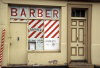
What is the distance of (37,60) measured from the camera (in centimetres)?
834

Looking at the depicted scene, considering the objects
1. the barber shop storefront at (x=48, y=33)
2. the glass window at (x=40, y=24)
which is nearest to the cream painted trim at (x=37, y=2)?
the barber shop storefront at (x=48, y=33)

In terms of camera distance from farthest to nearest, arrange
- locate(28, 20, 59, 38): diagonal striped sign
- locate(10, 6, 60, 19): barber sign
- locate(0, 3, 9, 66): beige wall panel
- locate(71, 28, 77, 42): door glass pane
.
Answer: locate(71, 28, 77, 42): door glass pane
locate(28, 20, 59, 38): diagonal striped sign
locate(10, 6, 60, 19): barber sign
locate(0, 3, 9, 66): beige wall panel

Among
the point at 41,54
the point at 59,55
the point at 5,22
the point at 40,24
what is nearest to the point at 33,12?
the point at 40,24

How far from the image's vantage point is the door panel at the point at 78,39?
29.1ft

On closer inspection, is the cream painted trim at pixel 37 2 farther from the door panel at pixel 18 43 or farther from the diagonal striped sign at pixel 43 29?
the door panel at pixel 18 43

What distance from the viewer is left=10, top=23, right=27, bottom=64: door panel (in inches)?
329

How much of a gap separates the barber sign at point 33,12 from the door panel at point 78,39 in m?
1.14

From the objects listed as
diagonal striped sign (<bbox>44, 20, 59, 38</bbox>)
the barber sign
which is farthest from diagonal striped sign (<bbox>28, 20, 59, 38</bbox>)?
the barber sign

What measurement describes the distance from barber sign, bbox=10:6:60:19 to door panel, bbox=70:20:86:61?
3.73 feet

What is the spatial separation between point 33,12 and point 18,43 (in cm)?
174

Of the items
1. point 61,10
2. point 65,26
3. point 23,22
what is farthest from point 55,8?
point 23,22

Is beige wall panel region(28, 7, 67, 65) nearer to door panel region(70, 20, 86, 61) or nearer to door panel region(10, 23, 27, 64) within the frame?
door panel region(10, 23, 27, 64)

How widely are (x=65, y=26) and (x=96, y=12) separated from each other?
1.79 m

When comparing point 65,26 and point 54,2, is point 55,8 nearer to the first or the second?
point 54,2
